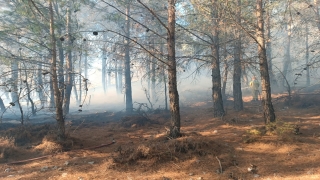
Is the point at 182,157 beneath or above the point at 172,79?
beneath

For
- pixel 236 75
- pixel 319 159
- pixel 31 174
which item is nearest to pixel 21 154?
pixel 31 174

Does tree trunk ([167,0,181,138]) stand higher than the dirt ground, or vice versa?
tree trunk ([167,0,181,138])

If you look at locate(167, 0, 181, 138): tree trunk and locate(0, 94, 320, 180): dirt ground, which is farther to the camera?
locate(167, 0, 181, 138): tree trunk

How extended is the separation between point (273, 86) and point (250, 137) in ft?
68.1

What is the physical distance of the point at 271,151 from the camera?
559cm

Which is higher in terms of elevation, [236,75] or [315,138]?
[236,75]

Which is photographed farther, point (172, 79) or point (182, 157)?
point (172, 79)

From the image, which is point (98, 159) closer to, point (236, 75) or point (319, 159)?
point (319, 159)

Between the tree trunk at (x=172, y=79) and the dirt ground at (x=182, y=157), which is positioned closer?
the dirt ground at (x=182, y=157)

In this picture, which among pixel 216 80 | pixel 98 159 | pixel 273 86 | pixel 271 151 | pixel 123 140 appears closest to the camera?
pixel 271 151

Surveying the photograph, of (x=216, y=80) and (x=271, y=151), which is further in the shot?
(x=216, y=80)

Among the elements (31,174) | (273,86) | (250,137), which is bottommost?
(31,174)

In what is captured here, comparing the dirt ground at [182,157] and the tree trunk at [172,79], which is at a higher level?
the tree trunk at [172,79]

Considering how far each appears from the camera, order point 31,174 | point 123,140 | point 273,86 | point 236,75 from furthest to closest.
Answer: point 273,86 < point 236,75 < point 123,140 < point 31,174
